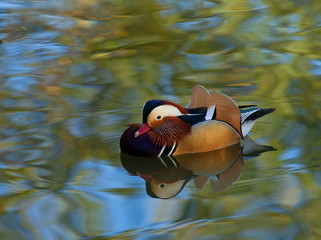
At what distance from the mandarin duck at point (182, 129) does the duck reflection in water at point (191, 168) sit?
0.21ft

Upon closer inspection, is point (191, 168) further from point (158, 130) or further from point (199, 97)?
point (199, 97)

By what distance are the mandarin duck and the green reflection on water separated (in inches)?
9.6

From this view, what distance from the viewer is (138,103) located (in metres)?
6.96

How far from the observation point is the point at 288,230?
4.31m

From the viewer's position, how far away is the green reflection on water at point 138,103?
15.0 ft

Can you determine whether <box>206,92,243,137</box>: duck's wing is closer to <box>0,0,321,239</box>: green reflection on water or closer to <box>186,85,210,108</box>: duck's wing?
<box>186,85,210,108</box>: duck's wing

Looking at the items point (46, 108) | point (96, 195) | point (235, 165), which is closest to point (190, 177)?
point (235, 165)

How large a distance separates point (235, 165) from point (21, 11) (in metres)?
6.65

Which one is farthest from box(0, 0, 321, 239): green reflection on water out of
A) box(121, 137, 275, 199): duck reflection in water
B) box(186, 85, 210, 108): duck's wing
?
box(186, 85, 210, 108): duck's wing

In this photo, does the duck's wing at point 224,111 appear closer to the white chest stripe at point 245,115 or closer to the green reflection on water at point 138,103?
the white chest stripe at point 245,115

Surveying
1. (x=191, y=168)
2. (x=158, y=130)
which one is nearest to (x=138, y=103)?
(x=158, y=130)

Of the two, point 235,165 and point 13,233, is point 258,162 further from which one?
point 13,233

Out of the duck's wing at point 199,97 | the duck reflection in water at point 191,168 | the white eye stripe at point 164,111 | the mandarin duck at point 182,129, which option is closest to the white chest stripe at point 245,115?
the mandarin duck at point 182,129

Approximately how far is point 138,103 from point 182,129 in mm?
1268
